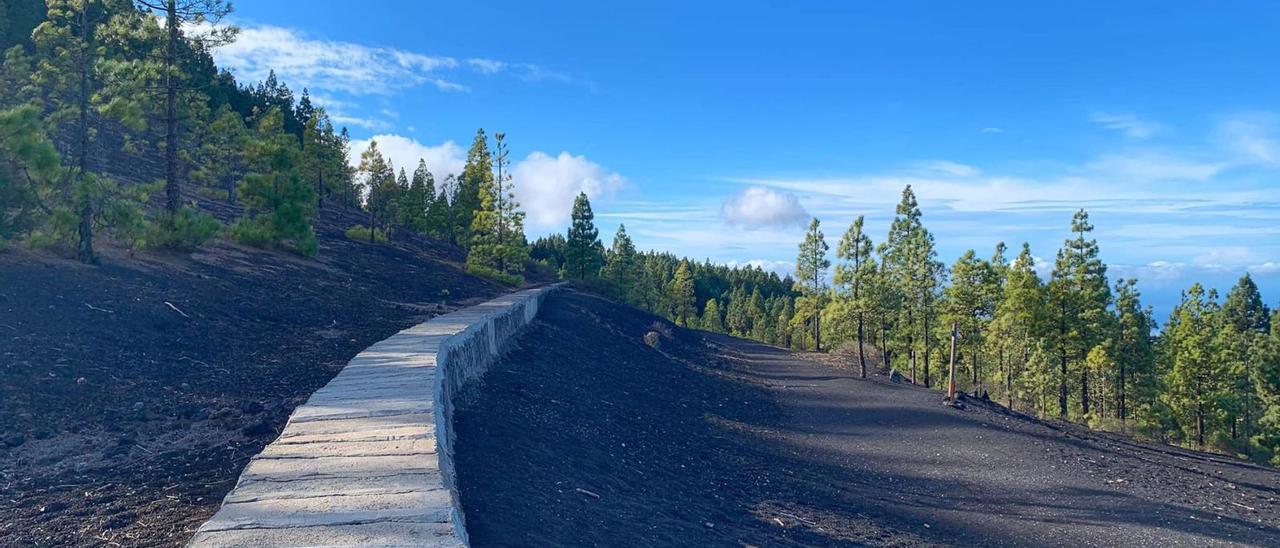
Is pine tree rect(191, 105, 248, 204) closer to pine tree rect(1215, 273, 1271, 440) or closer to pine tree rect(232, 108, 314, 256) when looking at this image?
pine tree rect(232, 108, 314, 256)

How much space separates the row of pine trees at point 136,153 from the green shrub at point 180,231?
3cm

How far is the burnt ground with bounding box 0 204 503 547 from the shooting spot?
4.98 metres

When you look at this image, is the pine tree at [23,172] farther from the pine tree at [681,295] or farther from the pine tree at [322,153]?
the pine tree at [681,295]

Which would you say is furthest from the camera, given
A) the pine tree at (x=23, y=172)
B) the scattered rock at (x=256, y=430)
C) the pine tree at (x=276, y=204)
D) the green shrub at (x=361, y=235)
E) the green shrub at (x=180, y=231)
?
the green shrub at (x=361, y=235)

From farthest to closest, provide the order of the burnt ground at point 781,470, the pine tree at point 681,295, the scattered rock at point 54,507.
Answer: the pine tree at point 681,295 → the burnt ground at point 781,470 → the scattered rock at point 54,507

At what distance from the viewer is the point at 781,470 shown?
40.8 ft

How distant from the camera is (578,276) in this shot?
51.7 m

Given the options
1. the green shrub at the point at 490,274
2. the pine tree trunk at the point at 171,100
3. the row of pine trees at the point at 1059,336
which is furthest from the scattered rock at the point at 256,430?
the green shrub at the point at 490,274

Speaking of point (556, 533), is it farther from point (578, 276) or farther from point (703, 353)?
point (578, 276)

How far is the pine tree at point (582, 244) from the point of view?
169 feet

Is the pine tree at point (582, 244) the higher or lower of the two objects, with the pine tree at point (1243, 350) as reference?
higher

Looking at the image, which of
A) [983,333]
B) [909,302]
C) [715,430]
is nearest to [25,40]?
[715,430]

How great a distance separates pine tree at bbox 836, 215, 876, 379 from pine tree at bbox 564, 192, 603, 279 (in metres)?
23.4

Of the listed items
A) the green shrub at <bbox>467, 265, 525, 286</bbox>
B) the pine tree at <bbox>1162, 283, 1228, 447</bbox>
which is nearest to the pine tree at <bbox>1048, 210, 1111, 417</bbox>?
the pine tree at <bbox>1162, 283, 1228, 447</bbox>
